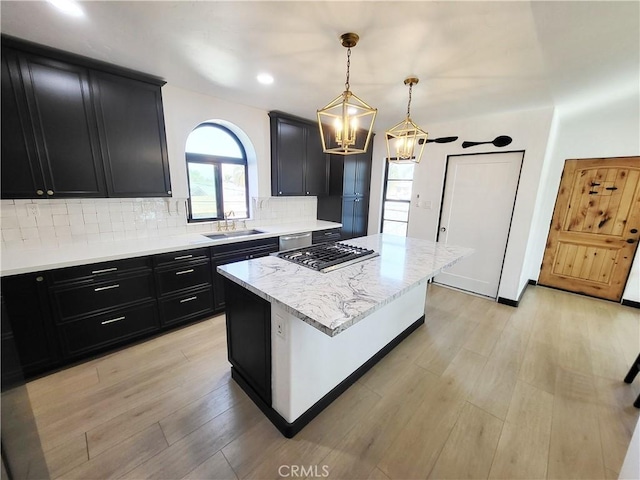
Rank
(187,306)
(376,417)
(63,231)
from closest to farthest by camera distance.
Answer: (376,417) → (63,231) → (187,306)

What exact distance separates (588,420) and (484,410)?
68 cm

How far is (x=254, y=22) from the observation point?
160 centimetres

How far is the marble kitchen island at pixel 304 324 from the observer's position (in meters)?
1.34

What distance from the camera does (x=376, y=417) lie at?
1.74 metres

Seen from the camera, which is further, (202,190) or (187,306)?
(202,190)

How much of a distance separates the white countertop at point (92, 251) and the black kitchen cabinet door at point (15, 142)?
1.62 ft

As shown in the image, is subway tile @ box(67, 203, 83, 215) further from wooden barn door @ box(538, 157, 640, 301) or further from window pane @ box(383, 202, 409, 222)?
wooden barn door @ box(538, 157, 640, 301)

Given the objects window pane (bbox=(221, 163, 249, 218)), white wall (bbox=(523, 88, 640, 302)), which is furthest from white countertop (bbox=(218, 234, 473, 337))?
white wall (bbox=(523, 88, 640, 302))

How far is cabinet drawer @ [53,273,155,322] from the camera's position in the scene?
2.00 meters

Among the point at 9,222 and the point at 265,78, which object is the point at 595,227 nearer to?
the point at 265,78

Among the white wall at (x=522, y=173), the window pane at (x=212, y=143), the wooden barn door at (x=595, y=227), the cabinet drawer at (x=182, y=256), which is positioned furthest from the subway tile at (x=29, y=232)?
the wooden barn door at (x=595, y=227)

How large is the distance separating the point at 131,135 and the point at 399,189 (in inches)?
154

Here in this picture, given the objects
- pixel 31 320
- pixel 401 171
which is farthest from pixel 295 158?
pixel 31 320

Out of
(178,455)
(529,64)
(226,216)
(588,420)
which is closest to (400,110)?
(529,64)
